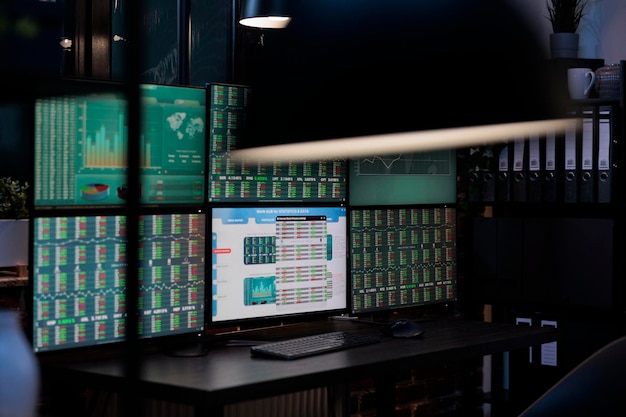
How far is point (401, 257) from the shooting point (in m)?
3.21

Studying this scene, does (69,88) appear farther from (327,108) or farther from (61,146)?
(61,146)

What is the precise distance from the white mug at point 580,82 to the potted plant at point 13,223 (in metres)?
2.19

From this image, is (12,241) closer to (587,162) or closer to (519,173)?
(519,173)

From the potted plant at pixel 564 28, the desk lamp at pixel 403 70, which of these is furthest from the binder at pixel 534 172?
the desk lamp at pixel 403 70

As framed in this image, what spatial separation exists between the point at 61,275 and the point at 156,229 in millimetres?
317

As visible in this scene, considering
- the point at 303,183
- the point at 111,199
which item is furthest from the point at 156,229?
the point at 303,183

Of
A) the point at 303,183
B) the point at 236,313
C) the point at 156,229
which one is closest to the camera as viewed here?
the point at 156,229

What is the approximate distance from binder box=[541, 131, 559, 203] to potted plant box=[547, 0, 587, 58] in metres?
0.39

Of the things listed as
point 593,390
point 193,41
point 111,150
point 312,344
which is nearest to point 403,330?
point 312,344

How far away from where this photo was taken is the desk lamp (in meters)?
0.96

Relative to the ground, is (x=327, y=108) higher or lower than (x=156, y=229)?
higher

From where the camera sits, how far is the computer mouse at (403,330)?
9.13 ft

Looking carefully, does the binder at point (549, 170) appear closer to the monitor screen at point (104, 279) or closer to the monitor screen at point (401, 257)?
the monitor screen at point (401, 257)

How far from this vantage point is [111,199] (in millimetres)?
2416
